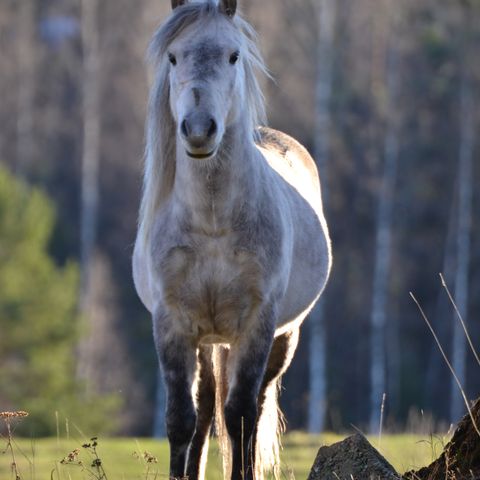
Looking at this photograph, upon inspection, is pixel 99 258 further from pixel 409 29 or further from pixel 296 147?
pixel 296 147

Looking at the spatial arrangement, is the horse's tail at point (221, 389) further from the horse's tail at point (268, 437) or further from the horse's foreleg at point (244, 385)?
the horse's foreleg at point (244, 385)

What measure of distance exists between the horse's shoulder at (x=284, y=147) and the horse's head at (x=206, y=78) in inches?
67.4

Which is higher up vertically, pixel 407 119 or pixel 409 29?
pixel 409 29

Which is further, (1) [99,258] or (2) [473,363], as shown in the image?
(1) [99,258]

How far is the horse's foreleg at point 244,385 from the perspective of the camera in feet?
19.4

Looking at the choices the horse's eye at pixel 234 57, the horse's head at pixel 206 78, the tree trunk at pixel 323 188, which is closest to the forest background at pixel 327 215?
the tree trunk at pixel 323 188

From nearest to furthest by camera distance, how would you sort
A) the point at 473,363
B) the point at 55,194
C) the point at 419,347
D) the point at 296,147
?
the point at 296,147 → the point at 473,363 → the point at 419,347 → the point at 55,194

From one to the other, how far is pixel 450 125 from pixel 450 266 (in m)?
3.85

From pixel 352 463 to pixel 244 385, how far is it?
657 mm

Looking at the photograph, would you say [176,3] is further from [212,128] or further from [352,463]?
[352,463]

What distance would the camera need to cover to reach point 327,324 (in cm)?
3319

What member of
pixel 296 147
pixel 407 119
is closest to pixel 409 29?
pixel 407 119

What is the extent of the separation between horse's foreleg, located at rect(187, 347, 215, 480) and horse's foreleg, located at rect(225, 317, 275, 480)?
2.50ft

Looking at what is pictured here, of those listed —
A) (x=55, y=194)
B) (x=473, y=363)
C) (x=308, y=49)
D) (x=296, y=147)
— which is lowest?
(x=473, y=363)
